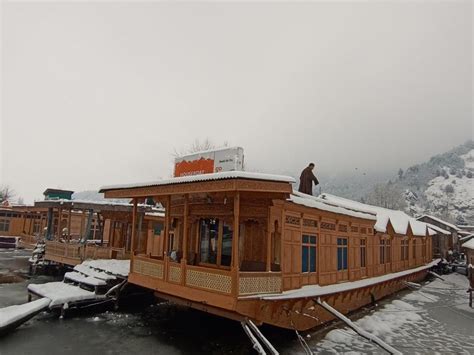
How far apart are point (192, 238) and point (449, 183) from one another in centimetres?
16899

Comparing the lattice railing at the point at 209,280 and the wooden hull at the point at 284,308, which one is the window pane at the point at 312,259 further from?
the lattice railing at the point at 209,280

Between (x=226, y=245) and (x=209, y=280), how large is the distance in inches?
116

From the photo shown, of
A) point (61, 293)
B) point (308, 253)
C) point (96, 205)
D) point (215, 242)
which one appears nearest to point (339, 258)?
point (308, 253)

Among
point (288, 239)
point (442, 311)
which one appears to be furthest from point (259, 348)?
point (442, 311)

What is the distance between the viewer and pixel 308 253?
11.7 meters

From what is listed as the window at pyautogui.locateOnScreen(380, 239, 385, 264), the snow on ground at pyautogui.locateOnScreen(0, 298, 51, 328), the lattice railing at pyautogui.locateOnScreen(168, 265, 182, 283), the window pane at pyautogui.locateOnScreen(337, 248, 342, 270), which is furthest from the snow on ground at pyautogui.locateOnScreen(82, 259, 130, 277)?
the window at pyautogui.locateOnScreen(380, 239, 385, 264)

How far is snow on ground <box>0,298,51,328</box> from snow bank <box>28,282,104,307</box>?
18.6 inches

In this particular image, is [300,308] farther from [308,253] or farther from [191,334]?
[191,334]

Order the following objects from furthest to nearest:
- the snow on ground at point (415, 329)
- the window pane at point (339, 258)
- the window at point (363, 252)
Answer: the window at point (363, 252) < the window pane at point (339, 258) < the snow on ground at point (415, 329)

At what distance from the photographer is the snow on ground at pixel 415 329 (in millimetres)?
10289

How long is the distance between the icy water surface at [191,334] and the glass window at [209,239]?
2339 mm

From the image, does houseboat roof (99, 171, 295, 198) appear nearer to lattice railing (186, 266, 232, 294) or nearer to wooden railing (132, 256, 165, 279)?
lattice railing (186, 266, 232, 294)

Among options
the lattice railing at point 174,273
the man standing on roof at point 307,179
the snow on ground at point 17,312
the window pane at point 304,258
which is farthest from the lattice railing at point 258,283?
the snow on ground at point 17,312

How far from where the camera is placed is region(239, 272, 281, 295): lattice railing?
343 inches
